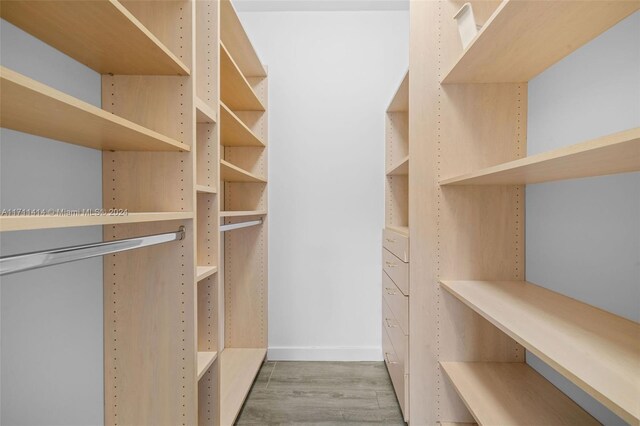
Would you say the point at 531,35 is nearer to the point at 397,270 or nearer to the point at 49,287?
the point at 397,270

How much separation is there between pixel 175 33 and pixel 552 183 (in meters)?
1.58

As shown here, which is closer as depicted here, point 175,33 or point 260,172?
point 175,33

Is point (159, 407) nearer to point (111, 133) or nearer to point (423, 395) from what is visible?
point (111, 133)

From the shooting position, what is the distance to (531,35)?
A: 1.13 m

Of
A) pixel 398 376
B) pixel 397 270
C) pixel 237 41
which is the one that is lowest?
pixel 398 376

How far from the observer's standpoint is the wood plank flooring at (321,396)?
1.84m

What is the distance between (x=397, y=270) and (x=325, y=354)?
3.68ft

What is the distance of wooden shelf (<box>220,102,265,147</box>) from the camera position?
1.71 meters

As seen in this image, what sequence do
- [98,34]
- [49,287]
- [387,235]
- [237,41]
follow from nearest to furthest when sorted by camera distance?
[98,34], [49,287], [237,41], [387,235]

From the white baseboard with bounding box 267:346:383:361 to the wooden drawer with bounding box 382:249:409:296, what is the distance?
70cm

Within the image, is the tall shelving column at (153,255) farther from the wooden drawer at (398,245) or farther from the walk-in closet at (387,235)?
the wooden drawer at (398,245)

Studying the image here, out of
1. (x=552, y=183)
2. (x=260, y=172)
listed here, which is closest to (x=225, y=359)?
(x=260, y=172)

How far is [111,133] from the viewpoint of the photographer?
3.22ft

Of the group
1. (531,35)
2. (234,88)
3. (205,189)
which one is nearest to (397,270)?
(205,189)
